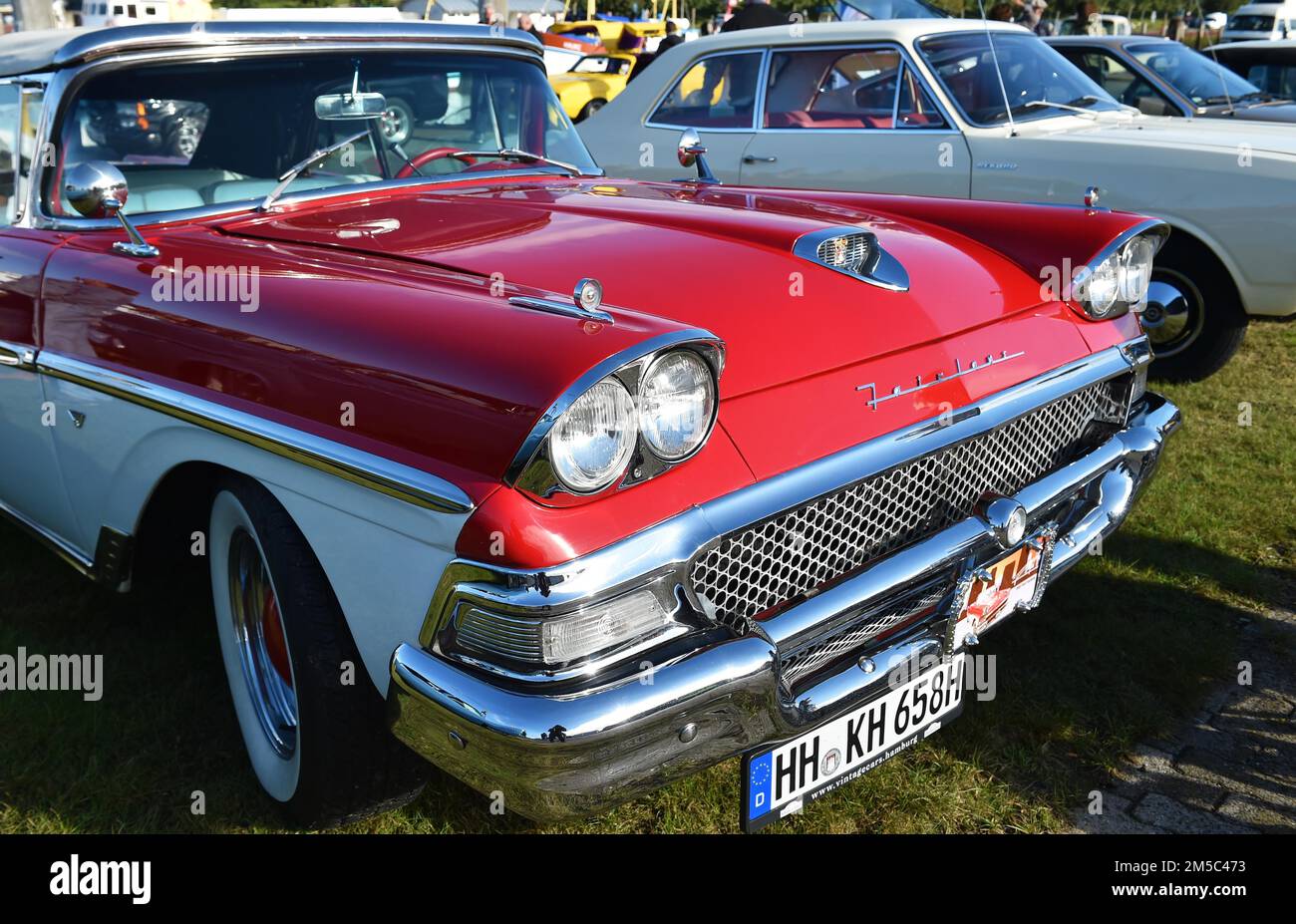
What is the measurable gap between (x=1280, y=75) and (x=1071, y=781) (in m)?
8.73

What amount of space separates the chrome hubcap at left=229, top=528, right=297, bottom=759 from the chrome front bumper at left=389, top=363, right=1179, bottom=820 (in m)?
0.66

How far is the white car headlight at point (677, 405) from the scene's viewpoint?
1.83 metres

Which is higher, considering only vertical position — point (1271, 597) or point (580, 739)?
point (580, 739)

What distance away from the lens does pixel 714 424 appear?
1.97 meters

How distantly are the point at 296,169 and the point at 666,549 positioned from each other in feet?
5.47

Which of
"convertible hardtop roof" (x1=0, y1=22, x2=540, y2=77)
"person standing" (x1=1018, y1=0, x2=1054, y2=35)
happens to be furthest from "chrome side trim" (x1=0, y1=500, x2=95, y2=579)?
"person standing" (x1=1018, y1=0, x2=1054, y2=35)

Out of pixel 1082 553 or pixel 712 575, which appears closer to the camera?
pixel 712 575

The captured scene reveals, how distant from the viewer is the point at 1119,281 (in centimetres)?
293

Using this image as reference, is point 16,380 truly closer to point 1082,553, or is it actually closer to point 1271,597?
point 1082,553

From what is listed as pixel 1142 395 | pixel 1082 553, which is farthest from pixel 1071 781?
pixel 1142 395

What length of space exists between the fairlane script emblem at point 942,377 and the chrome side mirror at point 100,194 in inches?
63.0

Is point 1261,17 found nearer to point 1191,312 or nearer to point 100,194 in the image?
point 1191,312

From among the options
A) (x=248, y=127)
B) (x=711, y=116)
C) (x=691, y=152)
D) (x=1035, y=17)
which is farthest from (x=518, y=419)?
(x=1035, y=17)

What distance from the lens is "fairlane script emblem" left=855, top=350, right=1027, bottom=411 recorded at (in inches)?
86.7
